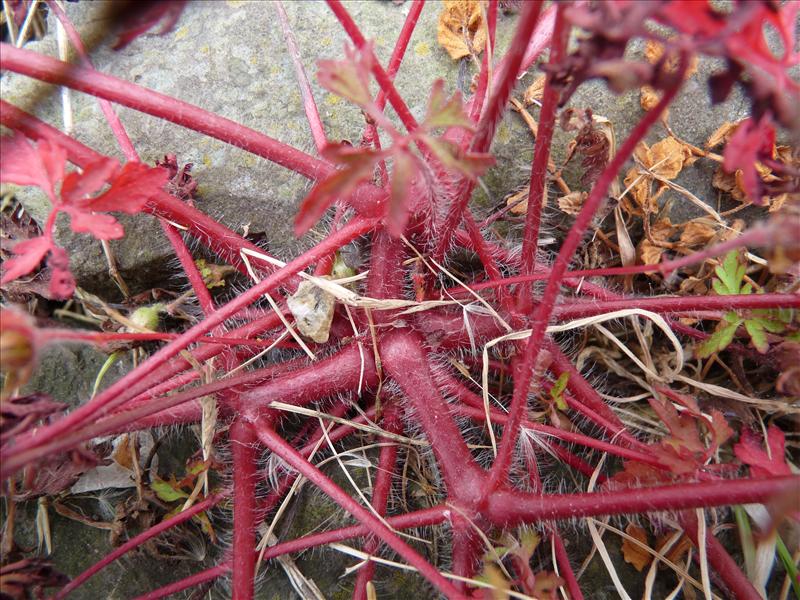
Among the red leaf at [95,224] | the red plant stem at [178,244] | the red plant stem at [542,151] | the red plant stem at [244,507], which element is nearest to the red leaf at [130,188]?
the red leaf at [95,224]

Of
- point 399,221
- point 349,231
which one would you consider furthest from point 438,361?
point 399,221

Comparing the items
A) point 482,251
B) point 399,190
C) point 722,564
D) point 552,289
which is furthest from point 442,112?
point 722,564

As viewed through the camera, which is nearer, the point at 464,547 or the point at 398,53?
the point at 464,547

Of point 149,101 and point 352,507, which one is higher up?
point 149,101

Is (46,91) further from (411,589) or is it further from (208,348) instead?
(411,589)

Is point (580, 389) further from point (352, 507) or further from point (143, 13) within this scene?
point (143, 13)

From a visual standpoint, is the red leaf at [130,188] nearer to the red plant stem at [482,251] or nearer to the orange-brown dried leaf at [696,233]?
the red plant stem at [482,251]
